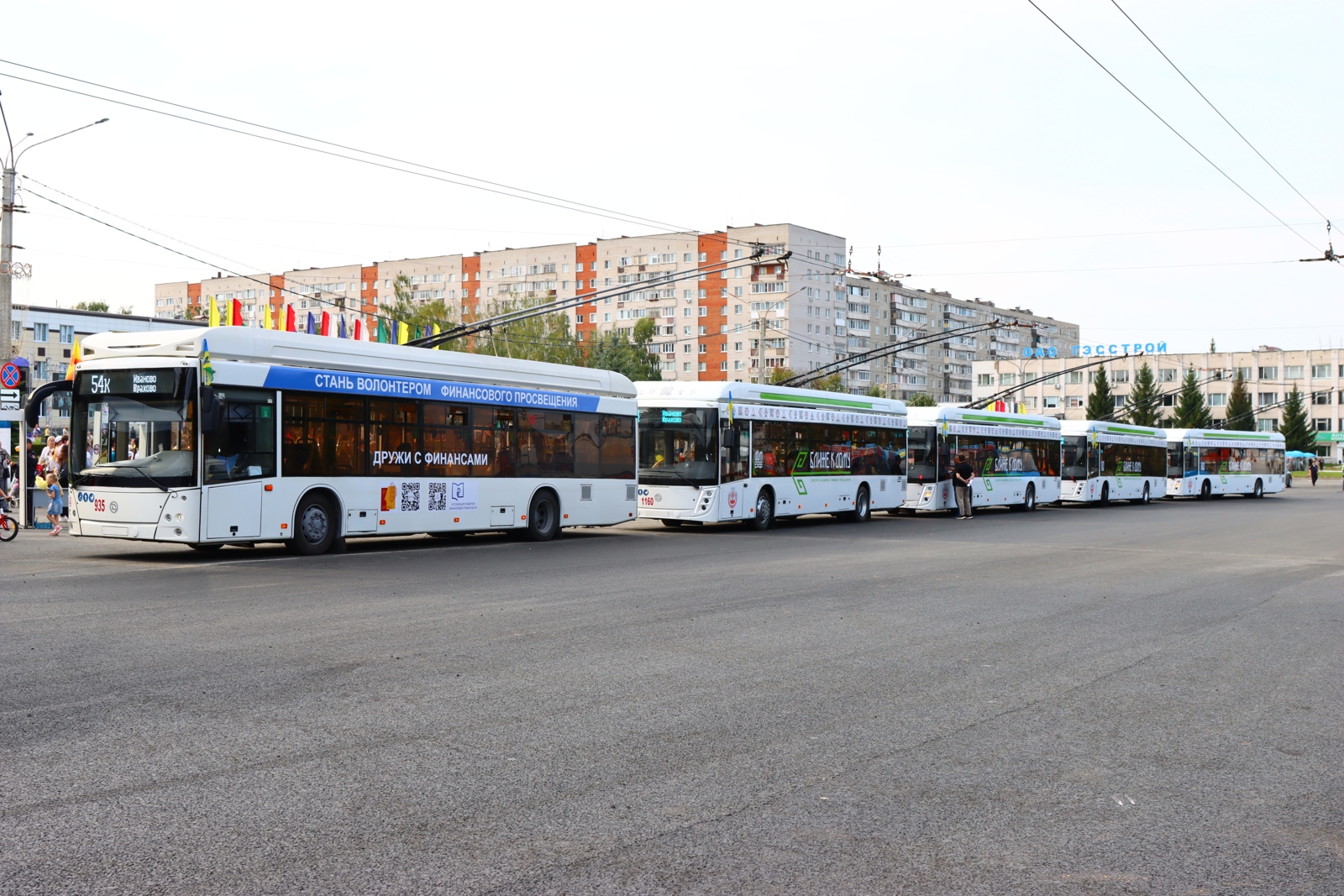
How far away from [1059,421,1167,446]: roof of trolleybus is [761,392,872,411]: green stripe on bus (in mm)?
14455

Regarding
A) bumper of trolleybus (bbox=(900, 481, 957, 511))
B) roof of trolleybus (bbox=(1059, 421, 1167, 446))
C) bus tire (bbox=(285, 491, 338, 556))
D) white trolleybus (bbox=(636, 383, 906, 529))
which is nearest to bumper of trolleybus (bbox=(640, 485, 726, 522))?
white trolleybus (bbox=(636, 383, 906, 529))

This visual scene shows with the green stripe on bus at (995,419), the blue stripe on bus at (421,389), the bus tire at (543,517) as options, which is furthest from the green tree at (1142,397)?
the bus tire at (543,517)

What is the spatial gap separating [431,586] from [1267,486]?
53.6 meters

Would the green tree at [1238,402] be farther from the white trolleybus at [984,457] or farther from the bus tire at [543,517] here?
the bus tire at [543,517]

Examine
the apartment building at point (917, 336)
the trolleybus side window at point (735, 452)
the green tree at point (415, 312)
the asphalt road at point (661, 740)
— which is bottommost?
the asphalt road at point (661, 740)

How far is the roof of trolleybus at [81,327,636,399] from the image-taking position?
1620 cm

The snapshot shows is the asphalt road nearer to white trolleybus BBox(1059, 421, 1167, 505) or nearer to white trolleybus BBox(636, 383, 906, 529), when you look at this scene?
white trolleybus BBox(636, 383, 906, 529)

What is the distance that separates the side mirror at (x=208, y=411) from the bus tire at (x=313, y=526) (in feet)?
6.48

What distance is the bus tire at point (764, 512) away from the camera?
85.9ft

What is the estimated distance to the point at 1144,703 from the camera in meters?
7.48

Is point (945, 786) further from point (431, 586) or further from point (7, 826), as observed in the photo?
point (431, 586)

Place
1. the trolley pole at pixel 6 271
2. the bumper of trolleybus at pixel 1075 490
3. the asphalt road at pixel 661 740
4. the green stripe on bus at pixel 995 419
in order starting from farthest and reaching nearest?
1. the bumper of trolleybus at pixel 1075 490
2. the green stripe on bus at pixel 995 419
3. the trolley pole at pixel 6 271
4. the asphalt road at pixel 661 740

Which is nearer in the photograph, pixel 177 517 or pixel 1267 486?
pixel 177 517

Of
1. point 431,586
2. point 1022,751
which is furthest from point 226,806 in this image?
point 431,586
